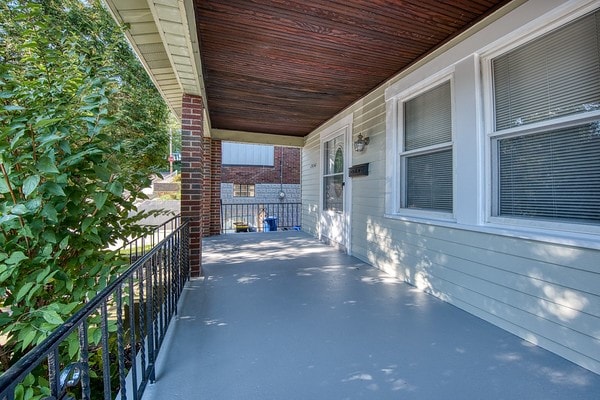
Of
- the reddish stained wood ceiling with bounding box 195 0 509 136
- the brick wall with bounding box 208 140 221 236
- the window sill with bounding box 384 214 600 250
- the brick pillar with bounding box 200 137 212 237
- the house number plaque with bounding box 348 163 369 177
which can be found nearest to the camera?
the window sill with bounding box 384 214 600 250

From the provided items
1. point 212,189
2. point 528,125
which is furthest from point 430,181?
point 212,189

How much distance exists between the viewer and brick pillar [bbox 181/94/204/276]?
3.61 meters

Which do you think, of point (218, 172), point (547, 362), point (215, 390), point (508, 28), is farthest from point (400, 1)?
point (218, 172)

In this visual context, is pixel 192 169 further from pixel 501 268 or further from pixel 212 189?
pixel 212 189

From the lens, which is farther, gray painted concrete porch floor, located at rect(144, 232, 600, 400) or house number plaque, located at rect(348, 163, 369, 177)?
house number plaque, located at rect(348, 163, 369, 177)

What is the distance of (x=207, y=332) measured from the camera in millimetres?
2295

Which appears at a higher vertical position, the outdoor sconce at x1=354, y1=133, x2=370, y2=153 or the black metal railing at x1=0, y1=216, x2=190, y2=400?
the outdoor sconce at x1=354, y1=133, x2=370, y2=153

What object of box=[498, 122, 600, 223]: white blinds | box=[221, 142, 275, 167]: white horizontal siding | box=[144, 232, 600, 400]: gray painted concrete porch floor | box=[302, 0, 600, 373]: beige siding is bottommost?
box=[144, 232, 600, 400]: gray painted concrete porch floor

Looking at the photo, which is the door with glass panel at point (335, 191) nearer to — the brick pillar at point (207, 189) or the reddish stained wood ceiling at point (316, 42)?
the reddish stained wood ceiling at point (316, 42)

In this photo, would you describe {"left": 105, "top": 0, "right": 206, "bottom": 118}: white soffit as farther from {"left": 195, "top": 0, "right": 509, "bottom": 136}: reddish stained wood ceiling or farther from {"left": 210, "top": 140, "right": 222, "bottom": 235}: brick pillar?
{"left": 210, "top": 140, "right": 222, "bottom": 235}: brick pillar

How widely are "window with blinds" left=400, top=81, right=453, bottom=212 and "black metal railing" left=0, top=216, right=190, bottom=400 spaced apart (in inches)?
104

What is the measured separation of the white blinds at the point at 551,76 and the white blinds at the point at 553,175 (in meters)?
0.16

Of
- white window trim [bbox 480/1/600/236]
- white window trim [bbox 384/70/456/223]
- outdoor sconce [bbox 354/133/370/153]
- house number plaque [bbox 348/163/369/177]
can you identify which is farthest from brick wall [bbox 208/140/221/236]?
white window trim [bbox 480/1/600/236]

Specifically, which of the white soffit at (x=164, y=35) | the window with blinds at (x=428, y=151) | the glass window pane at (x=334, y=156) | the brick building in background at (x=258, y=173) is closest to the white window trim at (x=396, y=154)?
the window with blinds at (x=428, y=151)
